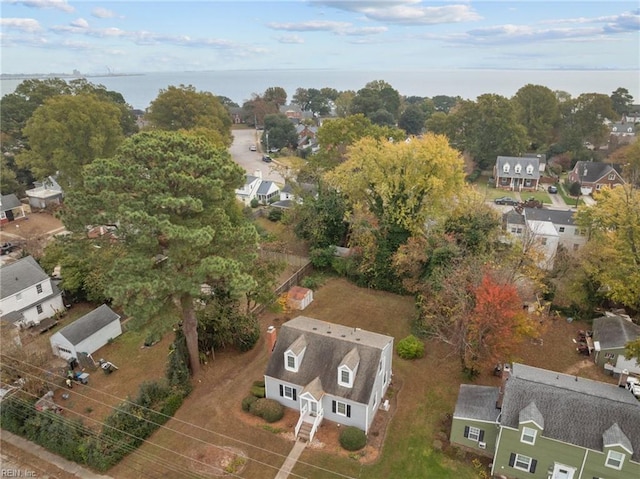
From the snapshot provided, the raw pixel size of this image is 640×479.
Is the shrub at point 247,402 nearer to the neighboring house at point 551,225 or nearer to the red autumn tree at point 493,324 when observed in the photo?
the red autumn tree at point 493,324

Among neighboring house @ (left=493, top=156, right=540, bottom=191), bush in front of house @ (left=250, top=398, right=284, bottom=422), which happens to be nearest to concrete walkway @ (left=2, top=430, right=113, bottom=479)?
bush in front of house @ (left=250, top=398, right=284, bottom=422)

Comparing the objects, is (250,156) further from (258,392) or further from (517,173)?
(258,392)

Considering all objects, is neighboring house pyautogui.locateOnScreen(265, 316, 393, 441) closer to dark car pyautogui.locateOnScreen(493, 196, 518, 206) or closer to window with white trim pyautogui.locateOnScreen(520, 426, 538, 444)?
window with white trim pyautogui.locateOnScreen(520, 426, 538, 444)

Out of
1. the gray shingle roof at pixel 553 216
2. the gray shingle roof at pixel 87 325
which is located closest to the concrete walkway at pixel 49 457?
the gray shingle roof at pixel 87 325


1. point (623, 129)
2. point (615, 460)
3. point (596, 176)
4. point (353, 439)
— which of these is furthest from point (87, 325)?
point (623, 129)

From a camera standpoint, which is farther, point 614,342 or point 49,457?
point 614,342

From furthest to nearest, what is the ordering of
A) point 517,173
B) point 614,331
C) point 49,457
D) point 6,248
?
1. point 517,173
2. point 6,248
3. point 614,331
4. point 49,457
